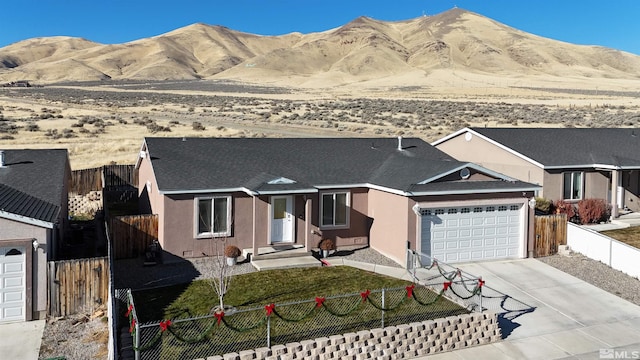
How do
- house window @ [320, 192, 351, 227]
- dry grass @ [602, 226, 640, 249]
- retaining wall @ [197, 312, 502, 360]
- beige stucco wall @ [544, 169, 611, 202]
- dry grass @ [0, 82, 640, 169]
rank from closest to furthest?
retaining wall @ [197, 312, 502, 360] → house window @ [320, 192, 351, 227] → dry grass @ [602, 226, 640, 249] → beige stucco wall @ [544, 169, 611, 202] → dry grass @ [0, 82, 640, 169]

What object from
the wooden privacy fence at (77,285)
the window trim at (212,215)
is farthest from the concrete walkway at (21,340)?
the window trim at (212,215)

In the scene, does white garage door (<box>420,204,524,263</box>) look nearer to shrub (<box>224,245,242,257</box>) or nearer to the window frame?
shrub (<box>224,245,242,257</box>)

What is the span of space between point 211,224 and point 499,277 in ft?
34.1

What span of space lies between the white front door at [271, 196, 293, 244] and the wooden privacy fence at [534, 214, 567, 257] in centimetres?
977

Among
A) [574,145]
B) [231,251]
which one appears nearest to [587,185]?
[574,145]

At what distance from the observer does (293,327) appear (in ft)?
47.1

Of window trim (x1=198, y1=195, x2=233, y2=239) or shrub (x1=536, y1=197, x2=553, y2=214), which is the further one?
shrub (x1=536, y1=197, x2=553, y2=214)

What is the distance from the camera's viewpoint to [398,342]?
14102 millimetres

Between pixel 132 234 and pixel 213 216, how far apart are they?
3.00 m

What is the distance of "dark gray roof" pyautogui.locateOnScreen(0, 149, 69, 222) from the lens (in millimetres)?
16406

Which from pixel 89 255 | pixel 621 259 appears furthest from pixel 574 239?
pixel 89 255

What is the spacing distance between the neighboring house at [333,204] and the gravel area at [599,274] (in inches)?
58.7

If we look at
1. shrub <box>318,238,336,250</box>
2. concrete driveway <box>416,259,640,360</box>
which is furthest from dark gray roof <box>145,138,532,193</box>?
concrete driveway <box>416,259,640,360</box>

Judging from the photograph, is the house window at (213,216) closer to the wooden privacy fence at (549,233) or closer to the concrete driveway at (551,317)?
the concrete driveway at (551,317)
